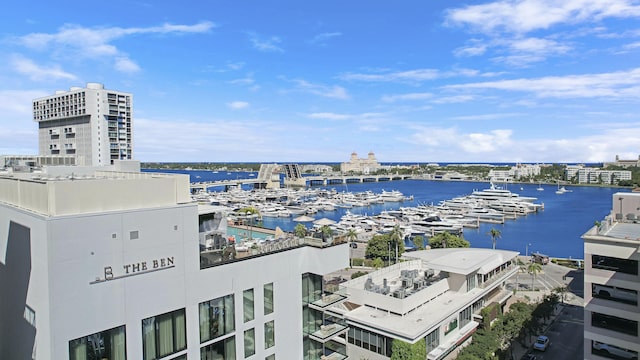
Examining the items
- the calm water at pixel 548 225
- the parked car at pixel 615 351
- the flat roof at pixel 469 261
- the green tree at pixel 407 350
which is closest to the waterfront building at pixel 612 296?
the parked car at pixel 615 351

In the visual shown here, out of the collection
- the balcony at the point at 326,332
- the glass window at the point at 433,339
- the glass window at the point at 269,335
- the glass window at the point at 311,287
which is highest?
the glass window at the point at 311,287

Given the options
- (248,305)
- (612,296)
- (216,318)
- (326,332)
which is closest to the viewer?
(216,318)

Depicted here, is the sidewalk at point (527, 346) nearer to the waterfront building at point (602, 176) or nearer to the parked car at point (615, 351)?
the parked car at point (615, 351)

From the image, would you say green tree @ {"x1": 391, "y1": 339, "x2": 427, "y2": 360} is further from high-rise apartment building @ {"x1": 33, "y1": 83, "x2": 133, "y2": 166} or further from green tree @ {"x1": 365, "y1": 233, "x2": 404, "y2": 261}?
high-rise apartment building @ {"x1": 33, "y1": 83, "x2": 133, "y2": 166}

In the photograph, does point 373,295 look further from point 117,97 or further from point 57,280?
point 117,97

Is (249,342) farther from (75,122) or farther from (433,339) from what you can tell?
(75,122)

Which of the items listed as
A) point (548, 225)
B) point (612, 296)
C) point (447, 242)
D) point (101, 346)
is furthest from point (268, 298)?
point (548, 225)
